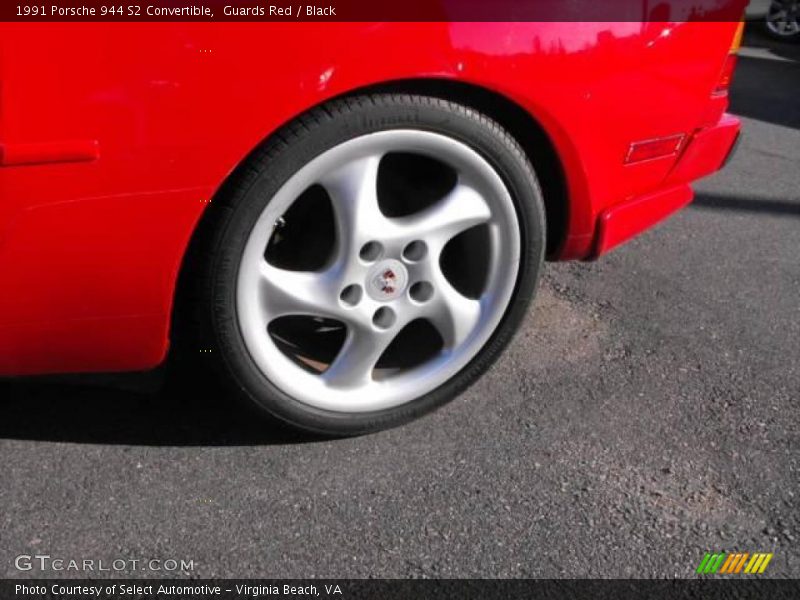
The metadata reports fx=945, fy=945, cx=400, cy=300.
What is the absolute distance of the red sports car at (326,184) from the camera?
1.78 metres

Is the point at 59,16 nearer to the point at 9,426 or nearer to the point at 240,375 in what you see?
the point at 240,375

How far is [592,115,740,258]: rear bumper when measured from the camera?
8.28 feet

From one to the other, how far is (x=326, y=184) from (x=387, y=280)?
297 millimetres

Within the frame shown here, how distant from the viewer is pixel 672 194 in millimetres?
2725

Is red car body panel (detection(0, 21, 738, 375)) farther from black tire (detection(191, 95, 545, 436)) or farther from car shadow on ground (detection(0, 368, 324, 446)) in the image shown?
car shadow on ground (detection(0, 368, 324, 446))

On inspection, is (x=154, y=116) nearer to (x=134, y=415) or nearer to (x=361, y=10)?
(x=361, y=10)

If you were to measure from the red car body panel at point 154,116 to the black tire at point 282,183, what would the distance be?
0.05 metres

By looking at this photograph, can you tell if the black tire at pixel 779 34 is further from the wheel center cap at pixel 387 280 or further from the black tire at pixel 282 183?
the wheel center cap at pixel 387 280

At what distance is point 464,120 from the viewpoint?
2.14 m

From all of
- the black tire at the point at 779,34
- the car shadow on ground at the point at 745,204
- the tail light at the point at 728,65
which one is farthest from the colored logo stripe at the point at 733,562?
the black tire at the point at 779,34

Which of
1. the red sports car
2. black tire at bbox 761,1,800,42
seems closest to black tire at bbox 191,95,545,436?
the red sports car

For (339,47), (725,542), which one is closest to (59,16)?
(339,47)

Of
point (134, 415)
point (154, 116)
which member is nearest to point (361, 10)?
point (154, 116)

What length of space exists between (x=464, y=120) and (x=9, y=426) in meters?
1.35
